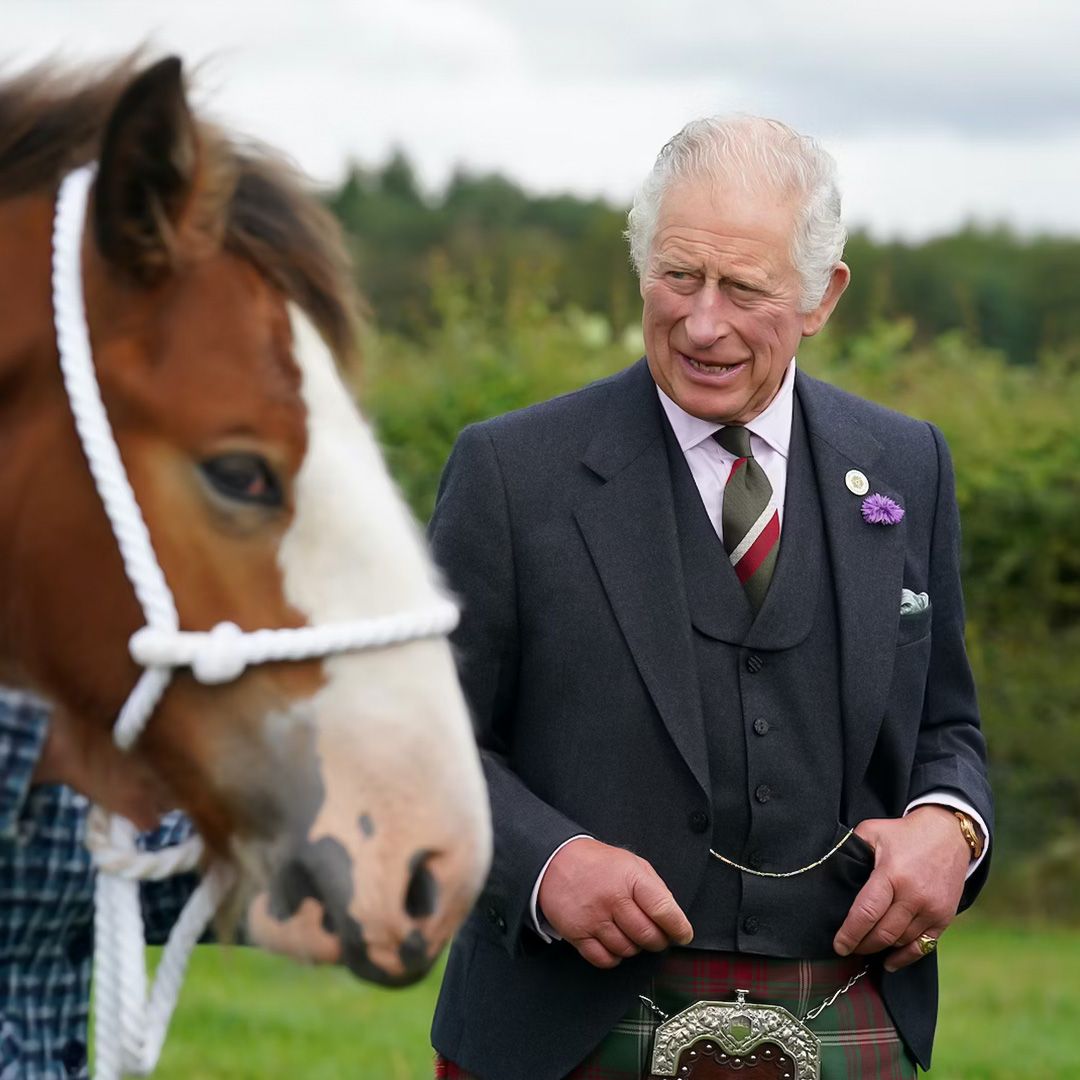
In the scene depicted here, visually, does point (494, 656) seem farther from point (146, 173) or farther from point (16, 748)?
point (146, 173)

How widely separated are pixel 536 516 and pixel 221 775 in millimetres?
1171

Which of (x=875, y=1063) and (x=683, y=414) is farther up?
(x=683, y=414)

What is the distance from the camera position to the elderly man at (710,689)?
2.69 metres

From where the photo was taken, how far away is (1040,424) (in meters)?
8.47

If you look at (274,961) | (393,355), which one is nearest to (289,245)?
(274,961)

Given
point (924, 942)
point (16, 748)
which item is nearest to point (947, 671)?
point (924, 942)

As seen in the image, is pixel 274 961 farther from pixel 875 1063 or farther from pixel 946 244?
pixel 946 244

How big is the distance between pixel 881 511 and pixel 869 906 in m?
0.70

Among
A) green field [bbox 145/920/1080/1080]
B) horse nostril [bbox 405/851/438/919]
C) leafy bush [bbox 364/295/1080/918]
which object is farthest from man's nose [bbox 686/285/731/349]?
leafy bush [bbox 364/295/1080/918]

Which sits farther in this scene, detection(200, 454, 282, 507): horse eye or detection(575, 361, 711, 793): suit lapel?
detection(575, 361, 711, 793): suit lapel

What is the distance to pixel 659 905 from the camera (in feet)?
8.18

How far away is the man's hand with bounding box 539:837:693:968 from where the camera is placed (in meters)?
2.51

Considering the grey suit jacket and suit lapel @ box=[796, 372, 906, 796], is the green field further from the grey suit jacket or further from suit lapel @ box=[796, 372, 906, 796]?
suit lapel @ box=[796, 372, 906, 796]

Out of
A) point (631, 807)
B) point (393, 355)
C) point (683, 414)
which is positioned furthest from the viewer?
point (393, 355)
